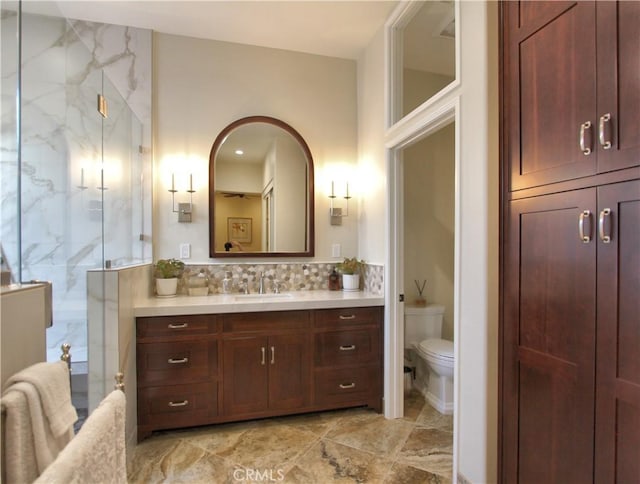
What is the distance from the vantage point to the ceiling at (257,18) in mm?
2365

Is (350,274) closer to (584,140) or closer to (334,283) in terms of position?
(334,283)

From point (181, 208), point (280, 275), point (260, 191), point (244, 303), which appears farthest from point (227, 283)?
point (260, 191)

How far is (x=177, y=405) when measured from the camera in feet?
7.23

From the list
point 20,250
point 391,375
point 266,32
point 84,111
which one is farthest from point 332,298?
point 266,32

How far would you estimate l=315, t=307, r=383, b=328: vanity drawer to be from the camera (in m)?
2.46

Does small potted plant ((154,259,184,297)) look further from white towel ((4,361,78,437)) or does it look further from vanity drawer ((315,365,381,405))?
white towel ((4,361,78,437))

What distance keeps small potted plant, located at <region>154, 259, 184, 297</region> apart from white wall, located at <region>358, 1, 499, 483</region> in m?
2.07

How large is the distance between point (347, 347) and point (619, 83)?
6.81 feet

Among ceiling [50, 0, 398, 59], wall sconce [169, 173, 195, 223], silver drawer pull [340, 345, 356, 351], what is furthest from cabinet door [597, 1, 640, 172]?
wall sconce [169, 173, 195, 223]

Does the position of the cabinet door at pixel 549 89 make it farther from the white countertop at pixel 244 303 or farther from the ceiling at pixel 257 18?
the white countertop at pixel 244 303

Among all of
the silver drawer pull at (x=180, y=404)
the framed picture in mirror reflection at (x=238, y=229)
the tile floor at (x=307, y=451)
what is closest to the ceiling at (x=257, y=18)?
the framed picture in mirror reflection at (x=238, y=229)

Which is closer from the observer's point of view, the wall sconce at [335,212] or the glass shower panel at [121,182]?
the glass shower panel at [121,182]

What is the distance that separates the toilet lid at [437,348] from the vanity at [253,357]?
42cm

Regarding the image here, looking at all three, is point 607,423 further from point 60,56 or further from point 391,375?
point 60,56
